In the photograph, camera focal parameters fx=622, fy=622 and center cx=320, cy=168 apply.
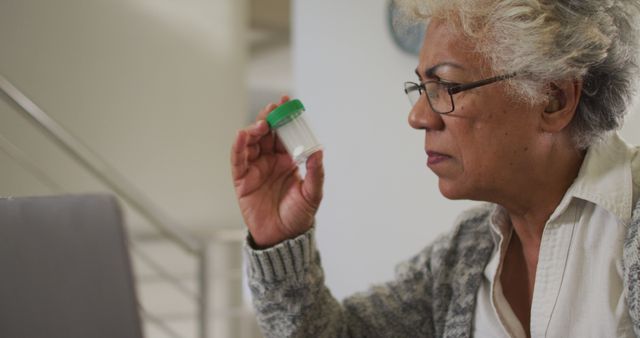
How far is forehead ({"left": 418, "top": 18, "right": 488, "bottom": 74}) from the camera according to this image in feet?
3.10

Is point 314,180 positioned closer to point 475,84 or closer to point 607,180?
point 475,84

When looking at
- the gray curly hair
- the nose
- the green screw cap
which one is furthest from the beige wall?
the gray curly hair

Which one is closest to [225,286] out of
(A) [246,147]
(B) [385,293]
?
(B) [385,293]

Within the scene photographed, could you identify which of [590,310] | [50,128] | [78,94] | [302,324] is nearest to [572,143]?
[590,310]

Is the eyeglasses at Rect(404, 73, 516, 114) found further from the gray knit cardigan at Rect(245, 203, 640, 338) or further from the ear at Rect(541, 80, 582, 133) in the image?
the gray knit cardigan at Rect(245, 203, 640, 338)

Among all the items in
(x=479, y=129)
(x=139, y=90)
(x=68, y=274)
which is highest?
(x=139, y=90)

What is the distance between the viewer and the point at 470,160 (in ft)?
3.11

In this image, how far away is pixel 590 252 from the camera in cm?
92

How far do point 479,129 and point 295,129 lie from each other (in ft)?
0.95

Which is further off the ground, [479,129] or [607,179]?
[479,129]

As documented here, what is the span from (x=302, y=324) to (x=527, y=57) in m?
0.56

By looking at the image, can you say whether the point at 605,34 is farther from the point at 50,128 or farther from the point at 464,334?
the point at 50,128

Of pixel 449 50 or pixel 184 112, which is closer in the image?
pixel 449 50

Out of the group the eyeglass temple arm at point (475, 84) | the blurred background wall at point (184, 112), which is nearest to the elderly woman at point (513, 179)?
the eyeglass temple arm at point (475, 84)
